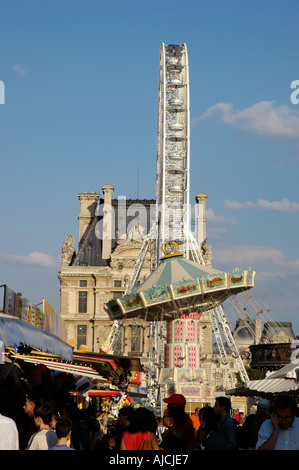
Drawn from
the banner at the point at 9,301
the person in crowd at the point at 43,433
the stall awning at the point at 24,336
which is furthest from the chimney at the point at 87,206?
the person in crowd at the point at 43,433

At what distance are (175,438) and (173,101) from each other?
4317cm

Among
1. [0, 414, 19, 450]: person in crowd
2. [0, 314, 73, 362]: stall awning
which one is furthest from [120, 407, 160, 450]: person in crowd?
[0, 314, 73, 362]: stall awning

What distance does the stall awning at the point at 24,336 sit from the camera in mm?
9547

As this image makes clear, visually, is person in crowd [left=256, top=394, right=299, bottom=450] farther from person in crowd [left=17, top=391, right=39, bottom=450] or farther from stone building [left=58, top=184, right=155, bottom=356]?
stone building [left=58, top=184, right=155, bottom=356]

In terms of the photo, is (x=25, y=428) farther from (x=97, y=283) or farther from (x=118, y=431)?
(x=97, y=283)

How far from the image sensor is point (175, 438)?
8617 millimetres

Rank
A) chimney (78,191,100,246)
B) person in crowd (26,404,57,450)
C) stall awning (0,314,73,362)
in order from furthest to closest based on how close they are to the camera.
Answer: chimney (78,191,100,246)
stall awning (0,314,73,362)
person in crowd (26,404,57,450)

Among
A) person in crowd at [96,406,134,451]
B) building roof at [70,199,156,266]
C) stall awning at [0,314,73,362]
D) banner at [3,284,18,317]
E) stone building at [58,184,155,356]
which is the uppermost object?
building roof at [70,199,156,266]

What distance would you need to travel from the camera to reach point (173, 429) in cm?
926

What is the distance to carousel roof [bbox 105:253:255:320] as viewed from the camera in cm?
3800

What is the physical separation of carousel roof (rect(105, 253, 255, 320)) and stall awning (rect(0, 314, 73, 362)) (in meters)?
25.1

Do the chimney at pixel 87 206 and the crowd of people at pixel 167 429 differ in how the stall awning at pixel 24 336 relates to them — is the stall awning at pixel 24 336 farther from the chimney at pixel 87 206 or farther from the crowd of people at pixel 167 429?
the chimney at pixel 87 206
